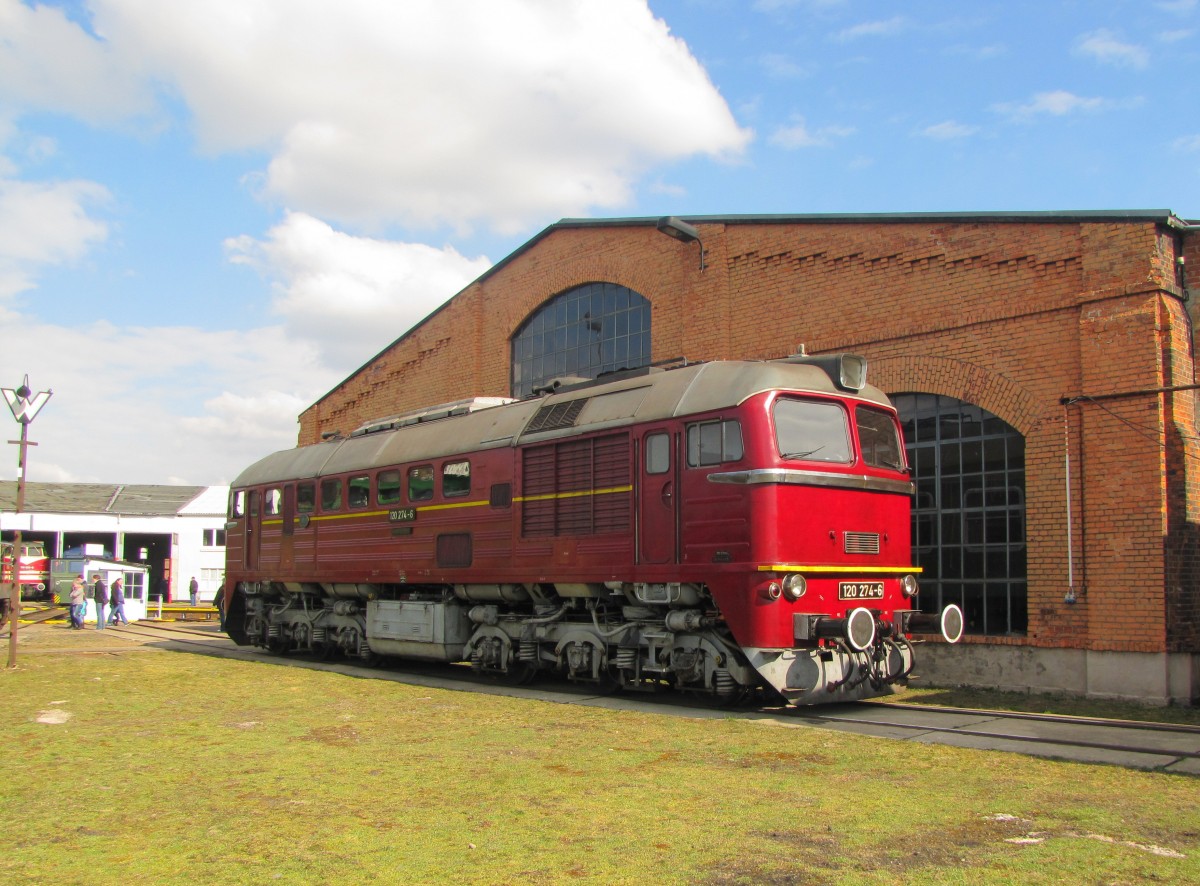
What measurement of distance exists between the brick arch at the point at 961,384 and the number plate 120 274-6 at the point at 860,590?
3657 mm

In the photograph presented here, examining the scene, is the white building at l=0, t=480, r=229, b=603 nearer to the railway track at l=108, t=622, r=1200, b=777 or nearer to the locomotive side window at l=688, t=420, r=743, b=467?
the railway track at l=108, t=622, r=1200, b=777

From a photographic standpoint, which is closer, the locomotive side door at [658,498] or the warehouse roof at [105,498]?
the locomotive side door at [658,498]

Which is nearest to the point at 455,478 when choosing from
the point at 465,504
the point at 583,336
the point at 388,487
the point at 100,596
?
the point at 465,504

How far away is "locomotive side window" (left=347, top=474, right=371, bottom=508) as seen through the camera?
16469 millimetres

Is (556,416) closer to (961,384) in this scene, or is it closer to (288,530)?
(961,384)

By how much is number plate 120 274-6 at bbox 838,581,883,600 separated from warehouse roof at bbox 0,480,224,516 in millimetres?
44619

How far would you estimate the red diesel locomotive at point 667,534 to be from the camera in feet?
33.9

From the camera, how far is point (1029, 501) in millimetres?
13102

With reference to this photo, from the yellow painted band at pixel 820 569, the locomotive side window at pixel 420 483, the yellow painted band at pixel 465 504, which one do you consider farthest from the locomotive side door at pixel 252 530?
the yellow painted band at pixel 820 569

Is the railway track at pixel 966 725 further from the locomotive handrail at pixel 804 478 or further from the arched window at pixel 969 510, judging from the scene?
the arched window at pixel 969 510

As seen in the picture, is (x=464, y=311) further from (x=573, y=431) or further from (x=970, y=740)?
(x=970, y=740)

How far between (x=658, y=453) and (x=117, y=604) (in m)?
24.1

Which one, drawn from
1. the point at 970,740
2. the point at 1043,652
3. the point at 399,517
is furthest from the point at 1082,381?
the point at 399,517

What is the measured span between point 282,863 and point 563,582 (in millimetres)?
7384
